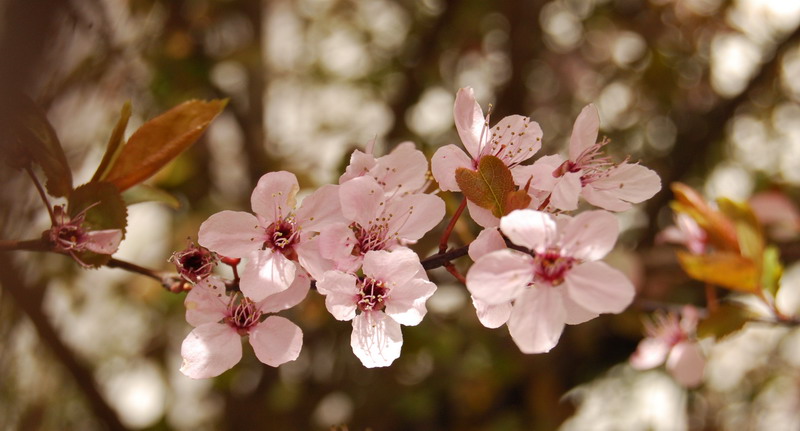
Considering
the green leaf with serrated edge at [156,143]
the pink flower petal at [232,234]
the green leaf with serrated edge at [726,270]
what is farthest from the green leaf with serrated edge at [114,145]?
the green leaf with serrated edge at [726,270]

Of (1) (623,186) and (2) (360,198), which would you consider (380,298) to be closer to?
(2) (360,198)

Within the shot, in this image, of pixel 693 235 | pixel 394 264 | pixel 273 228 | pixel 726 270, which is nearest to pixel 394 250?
pixel 394 264

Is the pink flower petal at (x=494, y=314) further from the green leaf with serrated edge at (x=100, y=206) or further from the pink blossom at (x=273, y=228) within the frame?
the green leaf with serrated edge at (x=100, y=206)

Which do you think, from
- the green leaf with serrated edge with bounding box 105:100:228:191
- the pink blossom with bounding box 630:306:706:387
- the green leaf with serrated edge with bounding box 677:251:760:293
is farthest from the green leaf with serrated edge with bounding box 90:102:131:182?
the pink blossom with bounding box 630:306:706:387

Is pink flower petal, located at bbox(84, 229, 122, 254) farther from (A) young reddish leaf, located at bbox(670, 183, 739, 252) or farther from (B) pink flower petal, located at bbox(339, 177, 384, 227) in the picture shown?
(A) young reddish leaf, located at bbox(670, 183, 739, 252)

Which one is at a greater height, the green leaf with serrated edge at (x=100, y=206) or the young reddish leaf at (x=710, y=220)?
the green leaf with serrated edge at (x=100, y=206)
